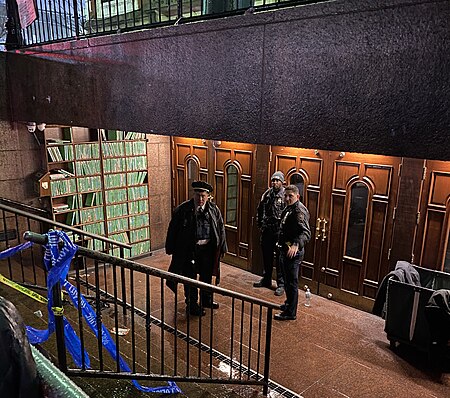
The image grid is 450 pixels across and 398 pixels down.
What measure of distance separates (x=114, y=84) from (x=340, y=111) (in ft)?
6.82

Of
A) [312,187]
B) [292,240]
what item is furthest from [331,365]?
[312,187]

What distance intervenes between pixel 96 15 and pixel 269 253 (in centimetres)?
358

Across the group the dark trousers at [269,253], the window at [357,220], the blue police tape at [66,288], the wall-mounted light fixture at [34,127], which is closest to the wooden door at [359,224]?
the window at [357,220]

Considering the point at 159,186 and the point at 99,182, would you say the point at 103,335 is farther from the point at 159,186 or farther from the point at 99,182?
the point at 159,186

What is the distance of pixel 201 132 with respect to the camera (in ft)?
8.87

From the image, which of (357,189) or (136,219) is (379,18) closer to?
(357,189)

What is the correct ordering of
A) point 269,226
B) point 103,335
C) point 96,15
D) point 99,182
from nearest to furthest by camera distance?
point 103,335 < point 96,15 < point 269,226 < point 99,182

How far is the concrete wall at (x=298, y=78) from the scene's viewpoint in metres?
1.72

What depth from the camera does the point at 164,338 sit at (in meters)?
4.02

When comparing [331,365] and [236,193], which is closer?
[331,365]

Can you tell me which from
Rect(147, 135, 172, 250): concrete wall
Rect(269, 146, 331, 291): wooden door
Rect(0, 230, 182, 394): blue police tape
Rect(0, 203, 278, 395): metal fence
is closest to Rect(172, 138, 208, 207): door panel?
Rect(147, 135, 172, 250): concrete wall

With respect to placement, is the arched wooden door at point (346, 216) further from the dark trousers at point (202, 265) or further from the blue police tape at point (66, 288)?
the blue police tape at point (66, 288)

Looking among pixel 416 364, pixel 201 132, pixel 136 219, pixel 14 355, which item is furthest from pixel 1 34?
pixel 416 364

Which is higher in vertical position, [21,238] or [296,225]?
[296,225]
